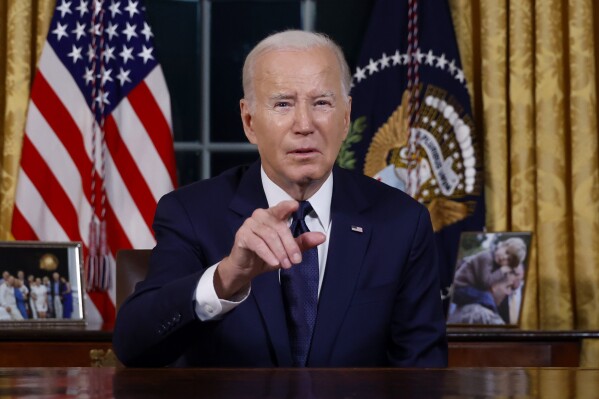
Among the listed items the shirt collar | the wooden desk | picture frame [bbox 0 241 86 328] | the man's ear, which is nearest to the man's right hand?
the shirt collar

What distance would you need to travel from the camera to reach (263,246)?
178cm

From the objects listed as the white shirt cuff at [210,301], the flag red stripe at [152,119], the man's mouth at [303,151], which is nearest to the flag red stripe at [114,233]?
the flag red stripe at [152,119]

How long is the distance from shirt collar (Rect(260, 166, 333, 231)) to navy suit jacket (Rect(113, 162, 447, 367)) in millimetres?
18

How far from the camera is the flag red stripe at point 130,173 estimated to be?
4.01 meters

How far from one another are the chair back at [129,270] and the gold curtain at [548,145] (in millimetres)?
1673

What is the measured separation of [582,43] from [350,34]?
97 centimetres

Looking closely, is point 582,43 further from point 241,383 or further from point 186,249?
point 241,383

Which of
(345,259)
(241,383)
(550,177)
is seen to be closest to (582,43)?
(550,177)

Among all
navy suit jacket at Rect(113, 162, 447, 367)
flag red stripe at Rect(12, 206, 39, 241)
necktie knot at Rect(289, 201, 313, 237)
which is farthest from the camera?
flag red stripe at Rect(12, 206, 39, 241)

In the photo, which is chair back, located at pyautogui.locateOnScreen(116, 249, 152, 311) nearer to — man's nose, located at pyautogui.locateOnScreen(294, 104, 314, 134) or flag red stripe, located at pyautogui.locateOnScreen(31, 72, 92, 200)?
man's nose, located at pyautogui.locateOnScreen(294, 104, 314, 134)

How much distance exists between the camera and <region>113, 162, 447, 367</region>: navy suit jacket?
6.82ft

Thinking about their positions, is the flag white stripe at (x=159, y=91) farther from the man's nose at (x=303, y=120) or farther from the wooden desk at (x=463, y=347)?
the man's nose at (x=303, y=120)

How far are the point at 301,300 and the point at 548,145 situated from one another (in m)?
2.00

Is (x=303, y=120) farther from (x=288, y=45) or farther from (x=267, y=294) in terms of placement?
(x=267, y=294)
